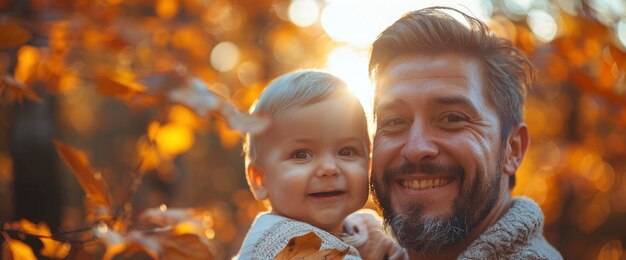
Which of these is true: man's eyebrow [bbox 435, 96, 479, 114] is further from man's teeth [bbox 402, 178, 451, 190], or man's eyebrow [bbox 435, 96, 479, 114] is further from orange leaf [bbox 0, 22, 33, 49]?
orange leaf [bbox 0, 22, 33, 49]

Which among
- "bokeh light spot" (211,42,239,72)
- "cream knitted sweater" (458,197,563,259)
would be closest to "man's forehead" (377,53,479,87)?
"cream knitted sweater" (458,197,563,259)

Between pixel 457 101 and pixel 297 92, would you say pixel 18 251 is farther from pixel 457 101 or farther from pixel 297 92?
pixel 457 101

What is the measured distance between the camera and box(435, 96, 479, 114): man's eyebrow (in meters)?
2.31

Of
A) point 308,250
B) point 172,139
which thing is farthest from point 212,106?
point 172,139

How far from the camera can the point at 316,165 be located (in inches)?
87.1

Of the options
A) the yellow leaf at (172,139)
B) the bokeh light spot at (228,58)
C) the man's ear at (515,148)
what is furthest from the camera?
the bokeh light spot at (228,58)

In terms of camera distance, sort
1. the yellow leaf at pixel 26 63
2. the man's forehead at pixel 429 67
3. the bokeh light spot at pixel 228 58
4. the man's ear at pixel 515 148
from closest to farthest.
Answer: the man's forehead at pixel 429 67, the man's ear at pixel 515 148, the yellow leaf at pixel 26 63, the bokeh light spot at pixel 228 58

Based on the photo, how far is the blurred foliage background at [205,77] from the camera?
3.06 meters

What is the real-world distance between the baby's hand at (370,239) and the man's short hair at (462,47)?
432mm

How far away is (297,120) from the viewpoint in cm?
223

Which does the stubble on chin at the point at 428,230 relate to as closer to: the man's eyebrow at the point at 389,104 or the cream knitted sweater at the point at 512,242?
the cream knitted sweater at the point at 512,242

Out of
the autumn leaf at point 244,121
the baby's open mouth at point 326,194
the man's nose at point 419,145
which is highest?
the autumn leaf at point 244,121

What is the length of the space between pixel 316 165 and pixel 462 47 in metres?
0.68

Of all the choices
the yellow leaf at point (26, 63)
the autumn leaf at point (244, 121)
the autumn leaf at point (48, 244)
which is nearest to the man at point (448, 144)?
the autumn leaf at point (244, 121)
